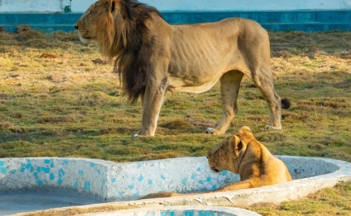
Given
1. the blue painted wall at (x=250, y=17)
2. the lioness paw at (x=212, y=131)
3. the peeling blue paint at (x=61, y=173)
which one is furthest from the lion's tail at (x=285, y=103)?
the blue painted wall at (x=250, y=17)

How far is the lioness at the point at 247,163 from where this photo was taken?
567 cm

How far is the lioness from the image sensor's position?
18.6ft

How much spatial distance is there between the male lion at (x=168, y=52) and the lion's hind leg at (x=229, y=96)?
0.01 meters

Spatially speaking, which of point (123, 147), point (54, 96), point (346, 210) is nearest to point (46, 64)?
point (54, 96)

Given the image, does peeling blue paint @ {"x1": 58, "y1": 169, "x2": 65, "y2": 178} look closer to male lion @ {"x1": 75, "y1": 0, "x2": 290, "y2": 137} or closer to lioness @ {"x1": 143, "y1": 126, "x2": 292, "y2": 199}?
lioness @ {"x1": 143, "y1": 126, "x2": 292, "y2": 199}

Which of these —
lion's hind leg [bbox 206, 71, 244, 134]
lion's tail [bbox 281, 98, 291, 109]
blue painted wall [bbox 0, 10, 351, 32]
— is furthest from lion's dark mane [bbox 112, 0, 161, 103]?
blue painted wall [bbox 0, 10, 351, 32]

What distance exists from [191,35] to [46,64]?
4.31 m

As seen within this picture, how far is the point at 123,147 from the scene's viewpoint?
8.31m

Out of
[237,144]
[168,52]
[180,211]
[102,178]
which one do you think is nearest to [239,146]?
[237,144]

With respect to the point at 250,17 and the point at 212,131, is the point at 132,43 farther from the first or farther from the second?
the point at 250,17

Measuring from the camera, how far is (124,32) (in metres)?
8.98

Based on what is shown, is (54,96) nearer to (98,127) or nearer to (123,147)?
(98,127)

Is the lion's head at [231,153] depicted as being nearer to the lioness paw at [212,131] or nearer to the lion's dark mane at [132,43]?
the lion's dark mane at [132,43]

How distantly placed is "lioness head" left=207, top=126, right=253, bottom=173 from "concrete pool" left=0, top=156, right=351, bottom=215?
1.66ft
